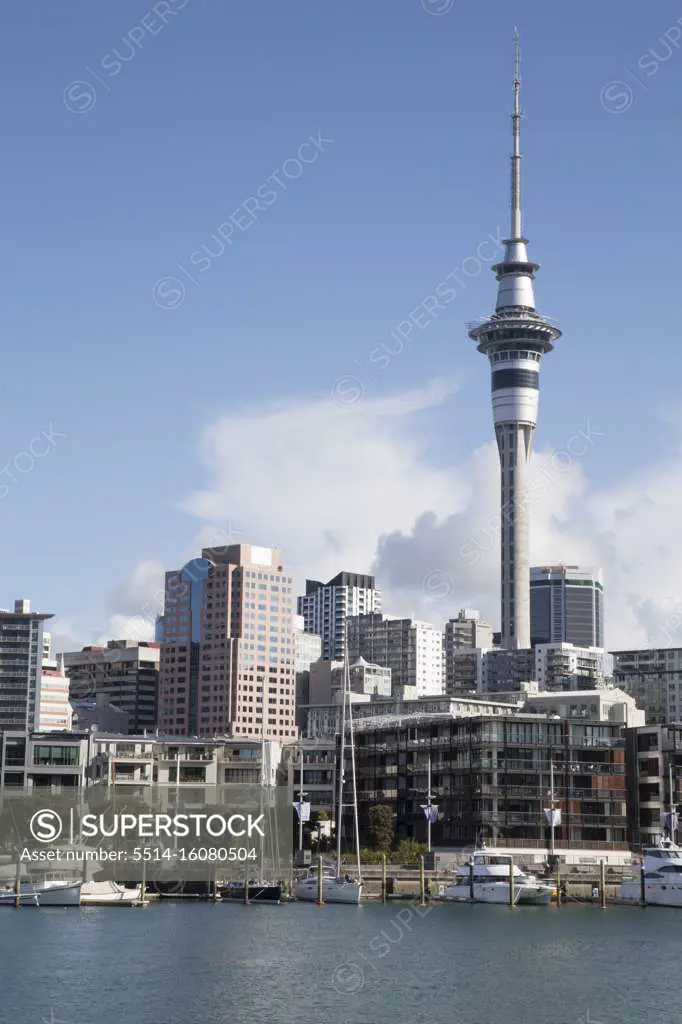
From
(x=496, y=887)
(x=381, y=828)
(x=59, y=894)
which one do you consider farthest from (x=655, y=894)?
(x=59, y=894)

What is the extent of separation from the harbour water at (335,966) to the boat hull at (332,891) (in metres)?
5.14

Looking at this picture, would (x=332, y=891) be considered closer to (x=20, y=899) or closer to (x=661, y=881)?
(x=20, y=899)

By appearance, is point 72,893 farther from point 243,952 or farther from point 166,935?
point 243,952

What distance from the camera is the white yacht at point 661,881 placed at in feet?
506

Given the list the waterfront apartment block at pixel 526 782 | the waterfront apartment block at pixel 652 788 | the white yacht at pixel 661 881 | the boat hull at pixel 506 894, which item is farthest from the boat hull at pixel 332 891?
the waterfront apartment block at pixel 652 788

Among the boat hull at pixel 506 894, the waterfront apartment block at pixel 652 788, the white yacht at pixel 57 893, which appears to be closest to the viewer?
the white yacht at pixel 57 893

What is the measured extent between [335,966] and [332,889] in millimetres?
46841

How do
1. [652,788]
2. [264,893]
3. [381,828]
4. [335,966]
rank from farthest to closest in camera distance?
[652,788], [381,828], [264,893], [335,966]

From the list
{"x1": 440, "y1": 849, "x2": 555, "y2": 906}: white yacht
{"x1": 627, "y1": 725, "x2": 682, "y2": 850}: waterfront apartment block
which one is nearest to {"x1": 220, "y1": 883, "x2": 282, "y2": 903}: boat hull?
{"x1": 440, "y1": 849, "x2": 555, "y2": 906}: white yacht

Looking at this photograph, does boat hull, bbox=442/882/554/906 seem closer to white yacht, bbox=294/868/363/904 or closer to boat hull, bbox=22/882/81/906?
white yacht, bbox=294/868/363/904

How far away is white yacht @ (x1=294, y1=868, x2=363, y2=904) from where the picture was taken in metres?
154

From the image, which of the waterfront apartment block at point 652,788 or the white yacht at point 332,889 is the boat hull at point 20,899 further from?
the waterfront apartment block at point 652,788

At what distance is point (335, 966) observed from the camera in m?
109

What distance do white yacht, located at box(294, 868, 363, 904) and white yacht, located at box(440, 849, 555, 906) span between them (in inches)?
360
